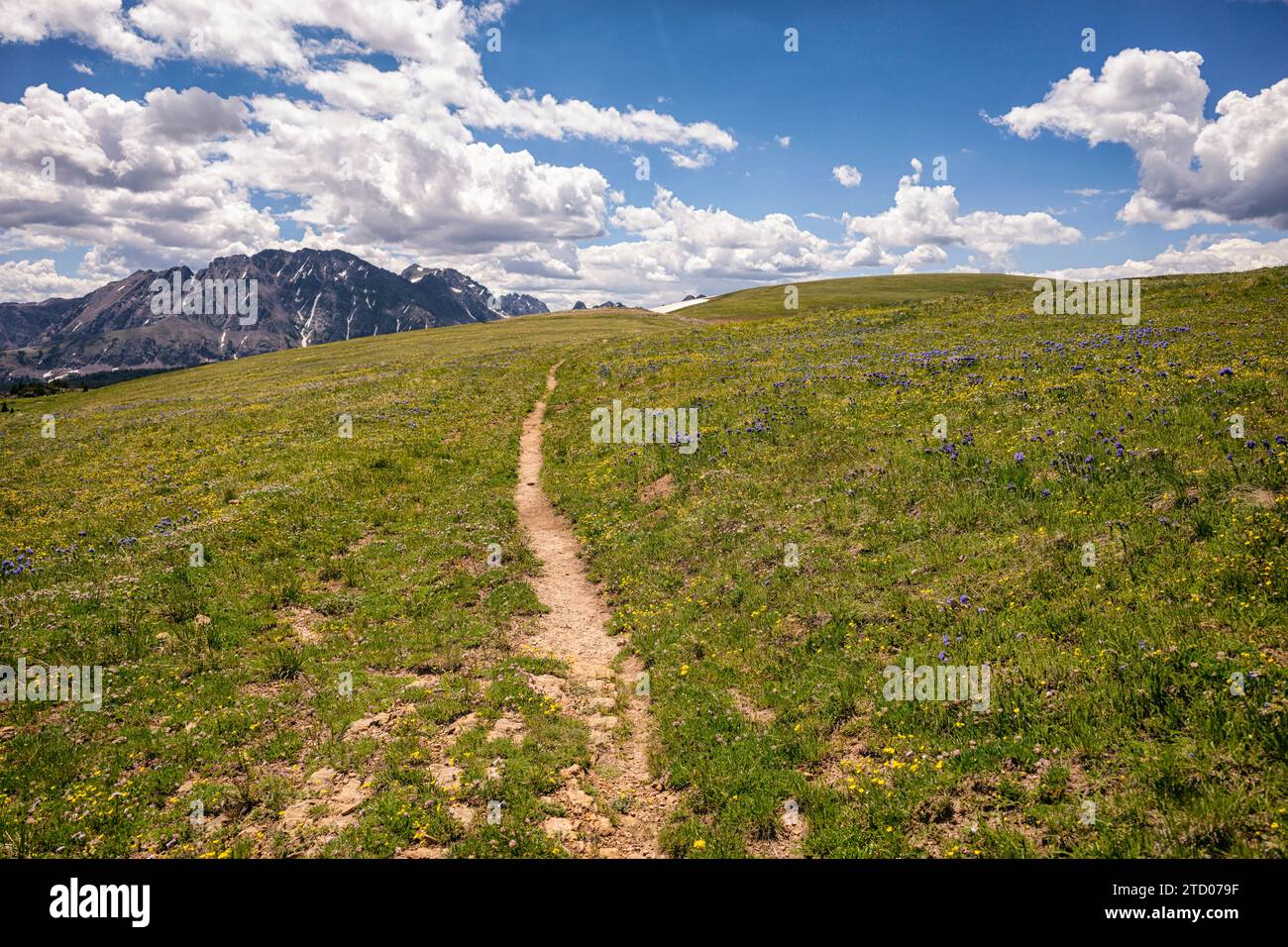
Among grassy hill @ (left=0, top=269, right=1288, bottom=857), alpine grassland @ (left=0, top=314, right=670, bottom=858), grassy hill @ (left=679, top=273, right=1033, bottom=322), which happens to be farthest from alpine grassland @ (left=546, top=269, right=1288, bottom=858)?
grassy hill @ (left=679, top=273, right=1033, bottom=322)

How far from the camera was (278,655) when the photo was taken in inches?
522

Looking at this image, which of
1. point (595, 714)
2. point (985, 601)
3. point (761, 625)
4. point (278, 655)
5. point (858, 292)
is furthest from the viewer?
point (858, 292)

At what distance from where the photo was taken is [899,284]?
546 feet

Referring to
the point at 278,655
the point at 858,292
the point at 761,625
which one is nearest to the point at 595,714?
the point at 761,625

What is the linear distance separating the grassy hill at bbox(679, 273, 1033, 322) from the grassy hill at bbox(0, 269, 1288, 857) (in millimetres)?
112207

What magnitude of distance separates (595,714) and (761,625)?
4207 mm

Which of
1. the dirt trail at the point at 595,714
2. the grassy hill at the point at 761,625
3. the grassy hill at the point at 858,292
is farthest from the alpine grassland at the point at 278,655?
the grassy hill at the point at 858,292

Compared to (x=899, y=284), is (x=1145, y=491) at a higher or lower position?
lower

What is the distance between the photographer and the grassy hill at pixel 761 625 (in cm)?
813

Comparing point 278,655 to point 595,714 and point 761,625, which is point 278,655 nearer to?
point 595,714

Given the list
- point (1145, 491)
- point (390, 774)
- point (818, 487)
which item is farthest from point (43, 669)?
point (1145, 491)
